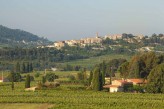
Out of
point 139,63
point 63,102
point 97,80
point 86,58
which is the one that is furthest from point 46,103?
point 86,58

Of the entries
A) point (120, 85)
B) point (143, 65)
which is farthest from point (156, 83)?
point (143, 65)

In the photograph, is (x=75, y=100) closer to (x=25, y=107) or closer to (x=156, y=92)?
(x=25, y=107)

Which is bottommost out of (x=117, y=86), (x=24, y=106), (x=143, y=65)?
(x=24, y=106)

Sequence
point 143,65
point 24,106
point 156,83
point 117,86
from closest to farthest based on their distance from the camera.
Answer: point 24,106, point 156,83, point 117,86, point 143,65

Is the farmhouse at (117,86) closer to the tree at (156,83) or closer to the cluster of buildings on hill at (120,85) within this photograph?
the cluster of buildings on hill at (120,85)

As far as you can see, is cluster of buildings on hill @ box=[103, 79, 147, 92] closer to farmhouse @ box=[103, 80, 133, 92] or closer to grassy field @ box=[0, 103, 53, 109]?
farmhouse @ box=[103, 80, 133, 92]

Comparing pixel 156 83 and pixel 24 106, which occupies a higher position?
pixel 156 83

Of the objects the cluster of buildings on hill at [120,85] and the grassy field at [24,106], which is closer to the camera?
the grassy field at [24,106]

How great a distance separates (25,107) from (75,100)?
543 cm

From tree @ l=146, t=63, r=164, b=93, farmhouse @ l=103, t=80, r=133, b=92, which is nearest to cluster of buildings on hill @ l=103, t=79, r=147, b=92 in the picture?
farmhouse @ l=103, t=80, r=133, b=92

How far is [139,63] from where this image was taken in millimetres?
74000

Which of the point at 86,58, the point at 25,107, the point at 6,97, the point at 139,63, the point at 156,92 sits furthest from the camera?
the point at 86,58

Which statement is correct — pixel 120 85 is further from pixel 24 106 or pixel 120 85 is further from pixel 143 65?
pixel 24 106

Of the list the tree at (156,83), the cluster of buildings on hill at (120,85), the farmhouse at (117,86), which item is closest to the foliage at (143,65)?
the cluster of buildings on hill at (120,85)
